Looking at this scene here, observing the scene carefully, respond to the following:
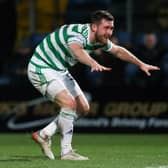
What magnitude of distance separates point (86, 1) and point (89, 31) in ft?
32.6

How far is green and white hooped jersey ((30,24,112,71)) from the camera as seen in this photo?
12.1 meters

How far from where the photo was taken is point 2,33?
22000 millimetres

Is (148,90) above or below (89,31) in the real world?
below

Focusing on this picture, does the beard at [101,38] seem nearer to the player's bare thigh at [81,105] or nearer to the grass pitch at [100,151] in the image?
the player's bare thigh at [81,105]

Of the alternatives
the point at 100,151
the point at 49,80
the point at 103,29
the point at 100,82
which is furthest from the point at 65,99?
the point at 100,82

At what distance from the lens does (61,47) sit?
12297 millimetres

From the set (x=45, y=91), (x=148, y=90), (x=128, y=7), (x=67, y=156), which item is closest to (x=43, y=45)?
(x=45, y=91)

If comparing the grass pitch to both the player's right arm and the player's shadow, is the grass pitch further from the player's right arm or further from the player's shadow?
the player's right arm

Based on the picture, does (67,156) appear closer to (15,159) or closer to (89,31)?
(15,159)

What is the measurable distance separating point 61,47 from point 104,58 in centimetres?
751

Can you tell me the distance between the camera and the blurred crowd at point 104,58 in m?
19.5

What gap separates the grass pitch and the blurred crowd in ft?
4.39

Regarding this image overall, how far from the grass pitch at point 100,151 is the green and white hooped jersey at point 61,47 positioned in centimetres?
133

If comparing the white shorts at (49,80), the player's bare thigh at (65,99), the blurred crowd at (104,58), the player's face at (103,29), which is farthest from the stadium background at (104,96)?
the player's face at (103,29)
